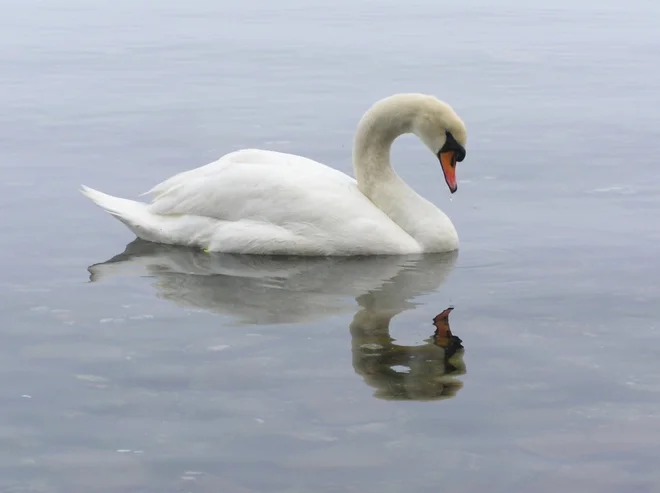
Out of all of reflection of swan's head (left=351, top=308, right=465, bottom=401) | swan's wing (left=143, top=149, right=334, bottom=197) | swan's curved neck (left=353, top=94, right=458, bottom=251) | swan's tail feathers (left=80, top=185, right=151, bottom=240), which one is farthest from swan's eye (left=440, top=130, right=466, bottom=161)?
swan's tail feathers (left=80, top=185, right=151, bottom=240)

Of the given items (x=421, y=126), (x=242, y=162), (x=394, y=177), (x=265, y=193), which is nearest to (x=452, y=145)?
(x=421, y=126)

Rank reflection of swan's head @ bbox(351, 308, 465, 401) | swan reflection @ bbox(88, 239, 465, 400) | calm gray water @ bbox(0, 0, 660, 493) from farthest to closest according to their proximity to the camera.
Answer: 1. swan reflection @ bbox(88, 239, 465, 400)
2. reflection of swan's head @ bbox(351, 308, 465, 401)
3. calm gray water @ bbox(0, 0, 660, 493)

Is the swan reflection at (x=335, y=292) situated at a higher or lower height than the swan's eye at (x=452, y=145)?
lower

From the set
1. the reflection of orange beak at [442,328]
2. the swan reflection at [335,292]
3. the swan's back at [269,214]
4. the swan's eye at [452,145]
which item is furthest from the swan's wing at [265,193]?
the reflection of orange beak at [442,328]

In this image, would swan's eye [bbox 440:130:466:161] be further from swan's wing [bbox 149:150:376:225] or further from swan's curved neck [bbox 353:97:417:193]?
swan's wing [bbox 149:150:376:225]

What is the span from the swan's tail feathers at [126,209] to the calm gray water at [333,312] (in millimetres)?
164

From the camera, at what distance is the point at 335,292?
8.24 meters

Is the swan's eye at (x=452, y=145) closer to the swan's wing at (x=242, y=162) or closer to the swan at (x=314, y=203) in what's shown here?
the swan at (x=314, y=203)

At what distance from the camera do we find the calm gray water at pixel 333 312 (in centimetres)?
575

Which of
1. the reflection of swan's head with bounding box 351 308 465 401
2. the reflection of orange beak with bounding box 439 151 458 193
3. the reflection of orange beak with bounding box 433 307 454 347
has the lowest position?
the reflection of swan's head with bounding box 351 308 465 401

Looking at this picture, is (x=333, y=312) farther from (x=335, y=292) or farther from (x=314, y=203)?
(x=314, y=203)

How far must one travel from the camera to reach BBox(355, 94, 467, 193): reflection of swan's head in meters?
9.11

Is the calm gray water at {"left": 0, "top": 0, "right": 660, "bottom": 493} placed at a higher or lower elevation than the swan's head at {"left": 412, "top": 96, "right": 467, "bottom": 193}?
lower

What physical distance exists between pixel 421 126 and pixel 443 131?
17cm
